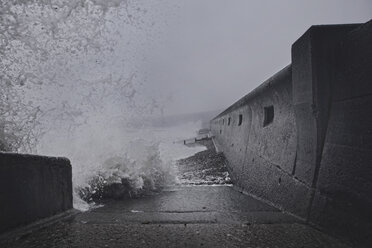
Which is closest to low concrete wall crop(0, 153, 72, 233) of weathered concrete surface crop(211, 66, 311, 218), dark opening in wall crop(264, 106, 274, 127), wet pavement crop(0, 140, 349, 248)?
wet pavement crop(0, 140, 349, 248)

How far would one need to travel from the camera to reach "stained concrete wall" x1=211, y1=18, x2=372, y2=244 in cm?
191

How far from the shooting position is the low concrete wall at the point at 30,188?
6.81 feet

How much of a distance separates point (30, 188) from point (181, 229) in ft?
4.12

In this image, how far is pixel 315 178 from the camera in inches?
94.4

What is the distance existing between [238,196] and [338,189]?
207cm

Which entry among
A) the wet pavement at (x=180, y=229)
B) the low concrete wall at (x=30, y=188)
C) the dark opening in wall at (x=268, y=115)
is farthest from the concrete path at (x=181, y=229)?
the dark opening in wall at (x=268, y=115)

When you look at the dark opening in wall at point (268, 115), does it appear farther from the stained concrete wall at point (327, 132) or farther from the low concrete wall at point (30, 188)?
the low concrete wall at point (30, 188)

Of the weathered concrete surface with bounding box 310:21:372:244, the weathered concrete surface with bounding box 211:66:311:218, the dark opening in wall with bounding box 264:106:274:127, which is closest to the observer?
the weathered concrete surface with bounding box 310:21:372:244

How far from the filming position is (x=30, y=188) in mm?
2336

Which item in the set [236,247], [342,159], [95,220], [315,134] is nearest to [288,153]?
[315,134]

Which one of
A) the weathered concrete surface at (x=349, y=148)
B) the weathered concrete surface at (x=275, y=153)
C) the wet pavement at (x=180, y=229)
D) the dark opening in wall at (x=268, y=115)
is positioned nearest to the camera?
the weathered concrete surface at (x=349, y=148)

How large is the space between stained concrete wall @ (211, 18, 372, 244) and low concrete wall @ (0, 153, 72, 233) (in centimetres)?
219

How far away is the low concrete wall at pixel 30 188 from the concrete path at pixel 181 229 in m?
0.17

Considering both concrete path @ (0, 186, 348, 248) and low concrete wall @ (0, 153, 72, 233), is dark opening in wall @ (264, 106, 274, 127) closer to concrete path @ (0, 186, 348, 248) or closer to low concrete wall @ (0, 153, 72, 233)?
concrete path @ (0, 186, 348, 248)
